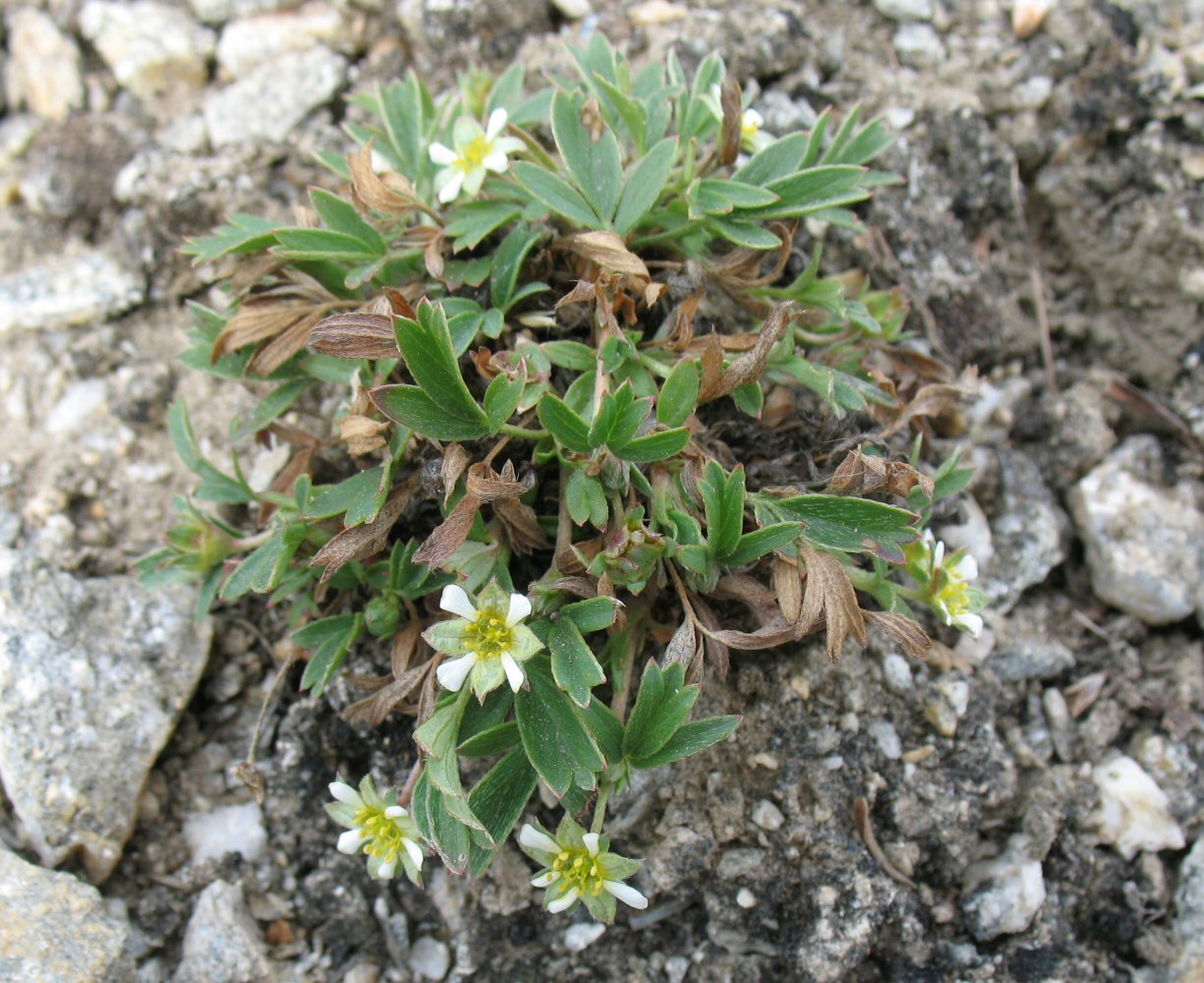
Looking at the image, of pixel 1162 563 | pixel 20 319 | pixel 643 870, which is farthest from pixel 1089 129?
pixel 20 319

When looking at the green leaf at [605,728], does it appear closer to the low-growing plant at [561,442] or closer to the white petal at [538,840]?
the low-growing plant at [561,442]

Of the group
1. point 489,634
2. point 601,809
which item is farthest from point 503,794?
point 489,634

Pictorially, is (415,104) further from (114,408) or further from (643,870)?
(643,870)

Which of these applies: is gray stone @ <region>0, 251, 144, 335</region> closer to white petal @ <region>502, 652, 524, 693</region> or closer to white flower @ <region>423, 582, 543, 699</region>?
white flower @ <region>423, 582, 543, 699</region>

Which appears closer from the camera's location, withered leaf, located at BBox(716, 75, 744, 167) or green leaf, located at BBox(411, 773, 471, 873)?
green leaf, located at BBox(411, 773, 471, 873)

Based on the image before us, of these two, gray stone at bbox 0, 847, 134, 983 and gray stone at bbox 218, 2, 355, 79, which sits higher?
gray stone at bbox 218, 2, 355, 79

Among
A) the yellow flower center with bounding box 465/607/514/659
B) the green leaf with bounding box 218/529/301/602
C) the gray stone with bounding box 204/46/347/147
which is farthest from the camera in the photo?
the gray stone with bounding box 204/46/347/147

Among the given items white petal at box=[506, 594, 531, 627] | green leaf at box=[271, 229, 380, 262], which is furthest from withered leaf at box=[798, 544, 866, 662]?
green leaf at box=[271, 229, 380, 262]
